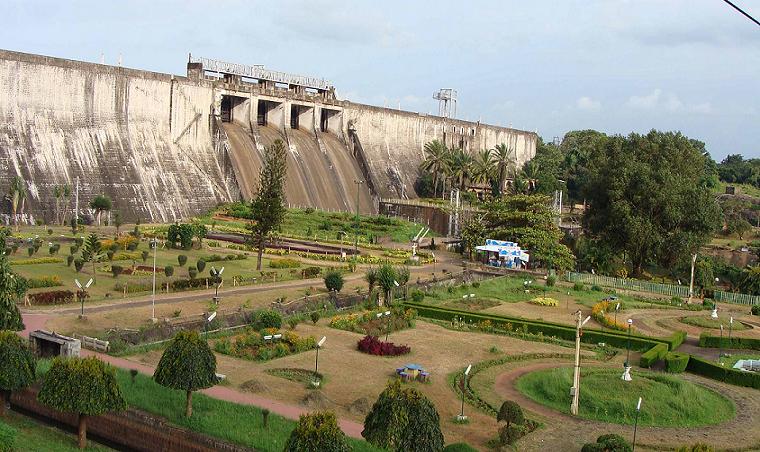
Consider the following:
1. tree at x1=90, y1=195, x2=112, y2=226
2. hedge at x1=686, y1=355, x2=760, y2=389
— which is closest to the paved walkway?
hedge at x1=686, y1=355, x2=760, y2=389

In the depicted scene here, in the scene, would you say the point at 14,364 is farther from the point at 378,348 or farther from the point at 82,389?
the point at 378,348

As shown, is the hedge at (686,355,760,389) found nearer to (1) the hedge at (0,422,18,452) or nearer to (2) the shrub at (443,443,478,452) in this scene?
(2) the shrub at (443,443,478,452)

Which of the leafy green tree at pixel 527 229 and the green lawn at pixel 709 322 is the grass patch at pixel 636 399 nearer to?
the green lawn at pixel 709 322

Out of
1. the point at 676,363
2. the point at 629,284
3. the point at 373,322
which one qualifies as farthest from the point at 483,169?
the point at 676,363

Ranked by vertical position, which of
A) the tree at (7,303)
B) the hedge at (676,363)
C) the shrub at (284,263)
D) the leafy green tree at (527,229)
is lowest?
the hedge at (676,363)

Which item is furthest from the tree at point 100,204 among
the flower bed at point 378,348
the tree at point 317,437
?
the tree at point 317,437
